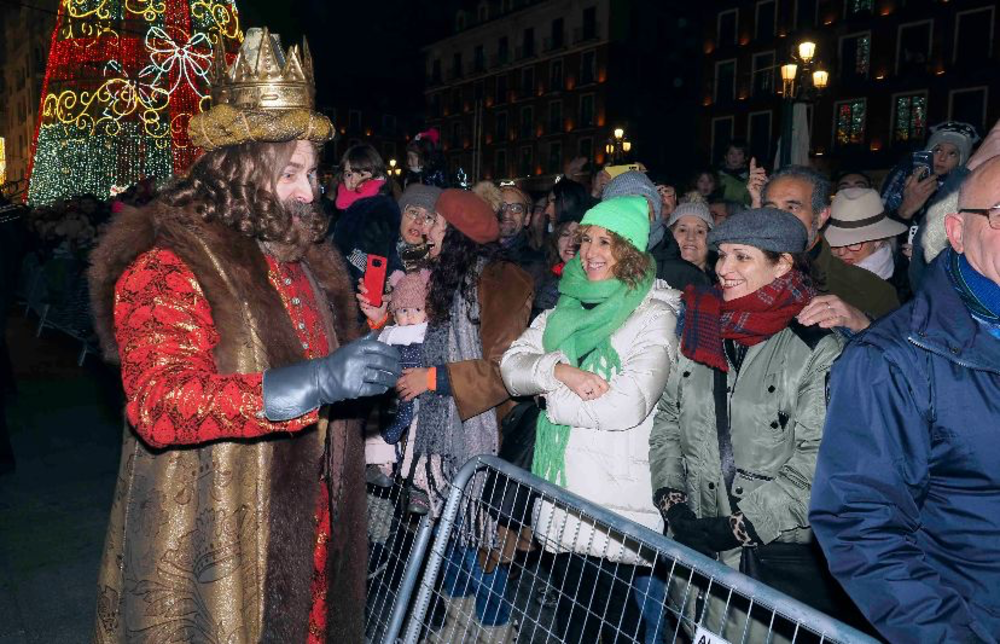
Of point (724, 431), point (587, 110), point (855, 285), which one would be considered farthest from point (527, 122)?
point (724, 431)

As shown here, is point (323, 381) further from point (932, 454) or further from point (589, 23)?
point (589, 23)

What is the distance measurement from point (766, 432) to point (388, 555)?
1742 millimetres

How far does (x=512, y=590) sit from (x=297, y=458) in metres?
2.11

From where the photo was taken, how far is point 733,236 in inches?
118

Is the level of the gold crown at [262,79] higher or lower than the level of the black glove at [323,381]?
higher

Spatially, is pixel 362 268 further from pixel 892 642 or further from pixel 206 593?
pixel 892 642

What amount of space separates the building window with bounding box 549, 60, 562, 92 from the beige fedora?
50.2 meters

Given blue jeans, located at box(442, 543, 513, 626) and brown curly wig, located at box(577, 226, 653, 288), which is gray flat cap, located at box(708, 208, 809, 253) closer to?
brown curly wig, located at box(577, 226, 653, 288)

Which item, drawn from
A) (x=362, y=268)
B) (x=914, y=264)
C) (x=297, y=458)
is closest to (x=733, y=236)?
(x=914, y=264)

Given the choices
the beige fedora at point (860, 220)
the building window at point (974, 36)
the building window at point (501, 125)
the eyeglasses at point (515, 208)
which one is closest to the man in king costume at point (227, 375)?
the beige fedora at point (860, 220)

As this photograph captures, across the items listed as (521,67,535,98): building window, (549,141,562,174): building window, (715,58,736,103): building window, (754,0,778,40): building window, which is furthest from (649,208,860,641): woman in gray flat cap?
(521,67,535,98): building window

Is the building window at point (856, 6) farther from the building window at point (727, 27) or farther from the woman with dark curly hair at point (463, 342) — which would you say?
the woman with dark curly hair at point (463, 342)

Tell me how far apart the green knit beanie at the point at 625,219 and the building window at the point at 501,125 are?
5535cm

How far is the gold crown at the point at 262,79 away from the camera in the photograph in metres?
2.32
